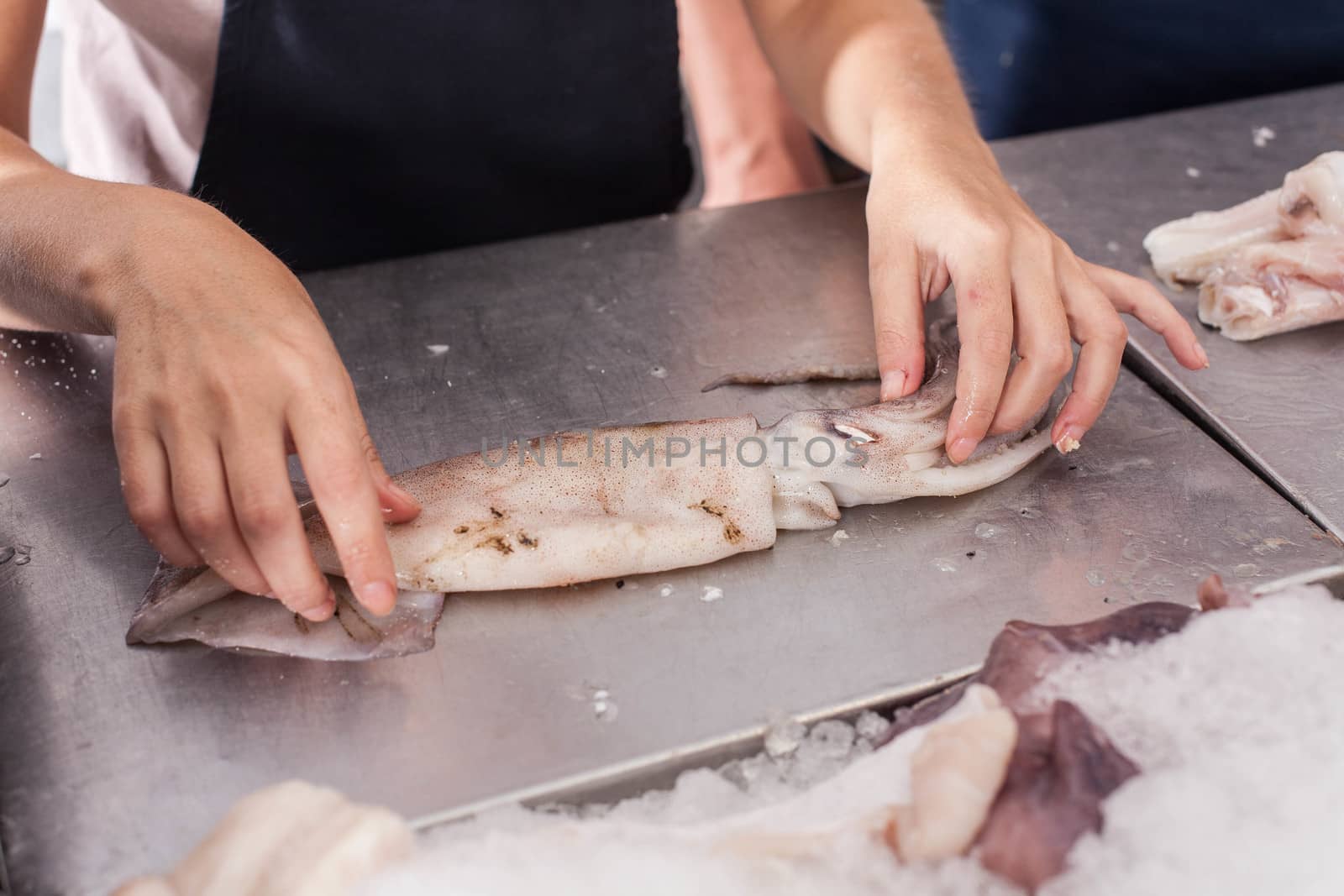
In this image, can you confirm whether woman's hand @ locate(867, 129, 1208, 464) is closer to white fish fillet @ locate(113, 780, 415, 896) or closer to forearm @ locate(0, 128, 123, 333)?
white fish fillet @ locate(113, 780, 415, 896)

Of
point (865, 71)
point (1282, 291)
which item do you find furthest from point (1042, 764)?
point (865, 71)

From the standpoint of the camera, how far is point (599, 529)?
4.29ft

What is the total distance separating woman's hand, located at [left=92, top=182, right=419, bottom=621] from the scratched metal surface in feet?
3.89

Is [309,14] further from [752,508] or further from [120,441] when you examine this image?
[752,508]

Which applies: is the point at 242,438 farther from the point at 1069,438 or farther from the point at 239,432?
the point at 1069,438

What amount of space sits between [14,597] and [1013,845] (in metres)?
1.14

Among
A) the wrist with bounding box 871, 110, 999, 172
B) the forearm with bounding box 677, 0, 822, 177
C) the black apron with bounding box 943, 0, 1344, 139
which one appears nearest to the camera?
the wrist with bounding box 871, 110, 999, 172

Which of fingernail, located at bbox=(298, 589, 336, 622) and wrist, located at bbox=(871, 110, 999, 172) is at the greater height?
wrist, located at bbox=(871, 110, 999, 172)

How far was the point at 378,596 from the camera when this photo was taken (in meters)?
1.14

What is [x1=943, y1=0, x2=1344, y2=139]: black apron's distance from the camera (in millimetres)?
2859

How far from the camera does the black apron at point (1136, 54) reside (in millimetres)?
2859

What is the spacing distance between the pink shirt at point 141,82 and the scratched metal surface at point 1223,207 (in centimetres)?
156

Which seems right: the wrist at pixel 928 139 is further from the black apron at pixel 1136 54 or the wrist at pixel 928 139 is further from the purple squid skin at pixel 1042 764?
the black apron at pixel 1136 54

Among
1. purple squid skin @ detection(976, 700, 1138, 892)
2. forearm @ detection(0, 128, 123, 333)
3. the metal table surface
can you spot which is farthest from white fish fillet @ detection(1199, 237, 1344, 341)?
forearm @ detection(0, 128, 123, 333)
